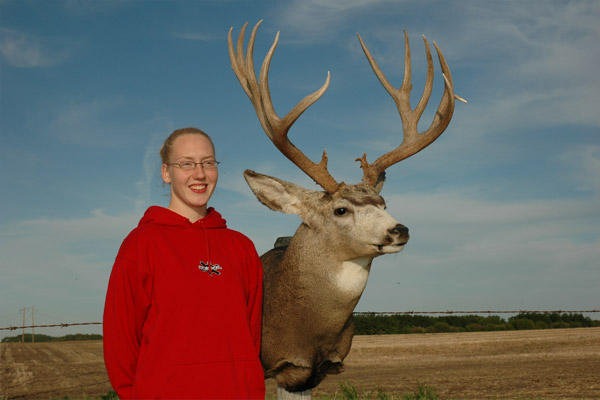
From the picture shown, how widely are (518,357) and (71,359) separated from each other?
61.1ft

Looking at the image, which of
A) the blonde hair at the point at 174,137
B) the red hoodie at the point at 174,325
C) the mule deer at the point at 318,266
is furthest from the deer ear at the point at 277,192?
the red hoodie at the point at 174,325

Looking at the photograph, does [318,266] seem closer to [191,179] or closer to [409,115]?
[191,179]

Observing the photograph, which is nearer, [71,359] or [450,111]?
[450,111]

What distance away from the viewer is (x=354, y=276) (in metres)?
4.93

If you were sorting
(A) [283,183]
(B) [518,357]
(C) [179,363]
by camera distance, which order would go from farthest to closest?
(B) [518,357], (A) [283,183], (C) [179,363]

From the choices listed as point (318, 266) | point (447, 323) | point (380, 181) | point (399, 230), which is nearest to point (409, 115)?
point (380, 181)

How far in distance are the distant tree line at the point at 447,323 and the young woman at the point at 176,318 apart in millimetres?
30152

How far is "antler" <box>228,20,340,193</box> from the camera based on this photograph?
5.60 m

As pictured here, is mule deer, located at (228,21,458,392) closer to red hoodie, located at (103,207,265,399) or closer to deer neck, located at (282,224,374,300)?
→ deer neck, located at (282,224,374,300)

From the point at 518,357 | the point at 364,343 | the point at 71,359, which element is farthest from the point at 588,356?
the point at 71,359

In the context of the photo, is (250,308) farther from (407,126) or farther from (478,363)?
(478,363)

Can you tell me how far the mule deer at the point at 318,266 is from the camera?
194 inches

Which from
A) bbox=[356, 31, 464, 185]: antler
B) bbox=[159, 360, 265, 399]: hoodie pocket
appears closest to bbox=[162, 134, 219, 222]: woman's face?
bbox=[159, 360, 265, 399]: hoodie pocket

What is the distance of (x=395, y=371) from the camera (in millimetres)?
17406
